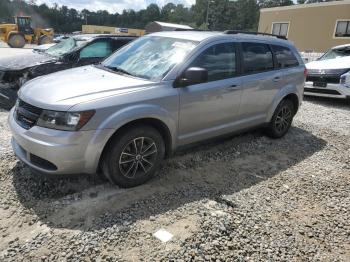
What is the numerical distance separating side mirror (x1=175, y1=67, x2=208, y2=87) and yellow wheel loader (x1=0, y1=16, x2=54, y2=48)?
2728 cm

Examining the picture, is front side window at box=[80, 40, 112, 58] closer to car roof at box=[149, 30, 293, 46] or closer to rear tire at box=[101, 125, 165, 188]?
car roof at box=[149, 30, 293, 46]

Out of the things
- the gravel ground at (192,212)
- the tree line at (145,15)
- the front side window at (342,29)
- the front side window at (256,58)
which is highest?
Result: the tree line at (145,15)

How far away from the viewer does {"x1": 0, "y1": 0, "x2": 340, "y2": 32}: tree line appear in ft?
257

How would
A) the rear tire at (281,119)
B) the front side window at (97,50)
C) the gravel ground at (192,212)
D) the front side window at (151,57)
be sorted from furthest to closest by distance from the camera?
the front side window at (97,50)
the rear tire at (281,119)
the front side window at (151,57)
the gravel ground at (192,212)

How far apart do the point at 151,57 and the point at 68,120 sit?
1579 millimetres

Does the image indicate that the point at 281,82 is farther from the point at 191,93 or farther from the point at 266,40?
the point at 191,93

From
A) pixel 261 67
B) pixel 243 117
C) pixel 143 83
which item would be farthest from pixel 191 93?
pixel 261 67

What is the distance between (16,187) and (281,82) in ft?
13.9

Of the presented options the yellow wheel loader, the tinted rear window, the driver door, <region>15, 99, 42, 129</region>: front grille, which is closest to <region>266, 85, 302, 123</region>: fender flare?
the tinted rear window

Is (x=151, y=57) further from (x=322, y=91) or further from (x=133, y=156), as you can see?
(x=322, y=91)

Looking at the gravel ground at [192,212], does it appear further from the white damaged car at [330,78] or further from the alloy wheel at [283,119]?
the white damaged car at [330,78]

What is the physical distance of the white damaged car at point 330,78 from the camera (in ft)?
27.8

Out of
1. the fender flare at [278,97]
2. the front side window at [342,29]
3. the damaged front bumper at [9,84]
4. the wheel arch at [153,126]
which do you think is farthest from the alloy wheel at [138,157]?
the front side window at [342,29]

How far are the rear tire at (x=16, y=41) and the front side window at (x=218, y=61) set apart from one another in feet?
88.4
